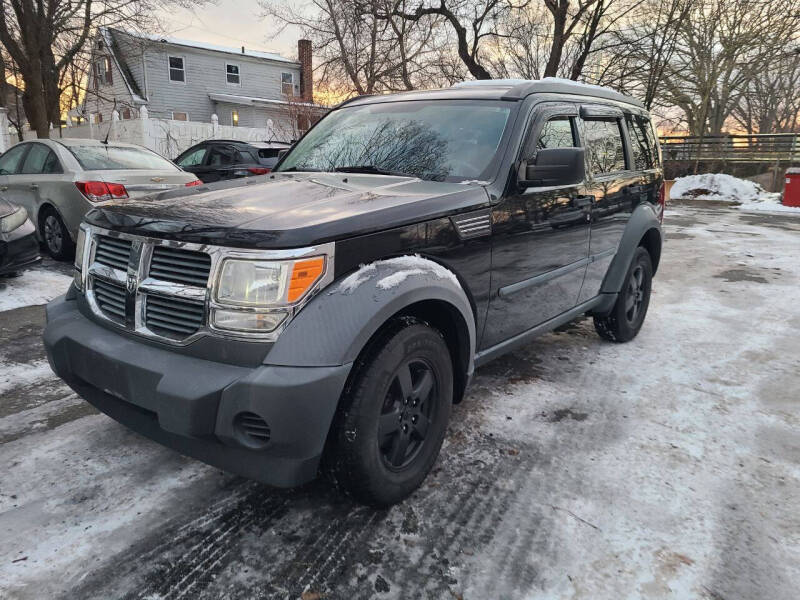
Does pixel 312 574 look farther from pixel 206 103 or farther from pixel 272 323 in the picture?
pixel 206 103

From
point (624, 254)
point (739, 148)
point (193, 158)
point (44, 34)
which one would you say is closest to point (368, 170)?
point (624, 254)

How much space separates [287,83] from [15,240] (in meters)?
28.4

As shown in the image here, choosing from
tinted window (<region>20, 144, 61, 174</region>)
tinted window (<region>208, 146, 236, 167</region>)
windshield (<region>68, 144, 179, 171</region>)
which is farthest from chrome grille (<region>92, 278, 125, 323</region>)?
tinted window (<region>208, 146, 236, 167</region>)

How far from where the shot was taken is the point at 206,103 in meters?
29.3

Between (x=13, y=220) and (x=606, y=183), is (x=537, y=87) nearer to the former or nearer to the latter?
(x=606, y=183)

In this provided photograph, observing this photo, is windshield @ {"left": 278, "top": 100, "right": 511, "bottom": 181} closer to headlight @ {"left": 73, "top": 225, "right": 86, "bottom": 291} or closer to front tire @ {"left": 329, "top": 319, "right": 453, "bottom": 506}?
front tire @ {"left": 329, "top": 319, "right": 453, "bottom": 506}

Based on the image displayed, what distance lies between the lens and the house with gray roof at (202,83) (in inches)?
1079

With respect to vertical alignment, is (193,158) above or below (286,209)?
above

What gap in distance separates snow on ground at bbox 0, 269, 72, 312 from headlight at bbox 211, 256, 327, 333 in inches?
180

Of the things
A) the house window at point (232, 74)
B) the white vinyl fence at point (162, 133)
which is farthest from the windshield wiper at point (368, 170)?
the house window at point (232, 74)

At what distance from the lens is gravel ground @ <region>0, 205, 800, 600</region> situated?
2.12m

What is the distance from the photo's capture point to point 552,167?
303cm

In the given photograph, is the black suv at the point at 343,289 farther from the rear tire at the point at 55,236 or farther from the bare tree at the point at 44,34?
the bare tree at the point at 44,34

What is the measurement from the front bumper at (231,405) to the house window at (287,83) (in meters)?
31.6
